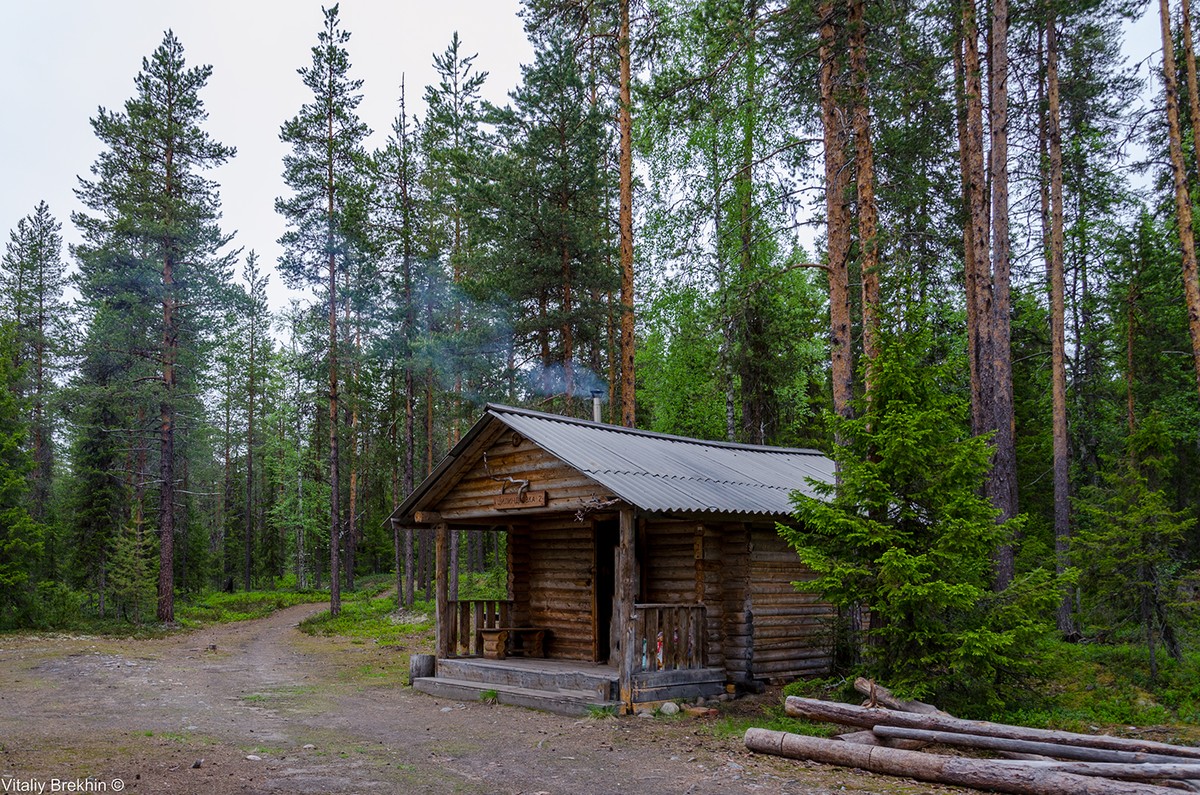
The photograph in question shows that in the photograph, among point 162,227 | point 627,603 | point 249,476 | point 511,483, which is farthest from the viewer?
point 249,476

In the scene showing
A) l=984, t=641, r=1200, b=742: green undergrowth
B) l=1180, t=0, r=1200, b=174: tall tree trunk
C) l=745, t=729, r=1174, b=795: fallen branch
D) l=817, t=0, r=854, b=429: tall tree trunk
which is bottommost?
l=984, t=641, r=1200, b=742: green undergrowth

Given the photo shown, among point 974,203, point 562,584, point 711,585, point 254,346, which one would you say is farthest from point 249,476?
point 974,203

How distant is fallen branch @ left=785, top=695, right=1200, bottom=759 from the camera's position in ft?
23.4

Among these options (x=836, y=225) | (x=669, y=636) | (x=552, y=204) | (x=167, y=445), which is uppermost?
(x=552, y=204)

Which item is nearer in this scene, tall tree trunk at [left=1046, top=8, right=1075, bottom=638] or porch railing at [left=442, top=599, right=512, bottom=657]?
porch railing at [left=442, top=599, right=512, bottom=657]

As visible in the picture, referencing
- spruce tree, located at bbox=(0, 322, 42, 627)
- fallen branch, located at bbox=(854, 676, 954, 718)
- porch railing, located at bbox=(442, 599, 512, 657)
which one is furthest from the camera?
spruce tree, located at bbox=(0, 322, 42, 627)

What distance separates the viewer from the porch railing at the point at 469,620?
1537 centimetres

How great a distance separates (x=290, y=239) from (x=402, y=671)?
17952mm

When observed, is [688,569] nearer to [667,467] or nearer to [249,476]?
[667,467]

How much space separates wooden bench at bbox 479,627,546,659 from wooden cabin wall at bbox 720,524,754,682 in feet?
13.5

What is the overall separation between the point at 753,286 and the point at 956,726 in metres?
7.32

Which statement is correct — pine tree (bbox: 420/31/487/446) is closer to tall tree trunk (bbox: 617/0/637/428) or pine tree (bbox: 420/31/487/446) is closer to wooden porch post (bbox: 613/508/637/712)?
tall tree trunk (bbox: 617/0/637/428)

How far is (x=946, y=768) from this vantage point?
7.32 m

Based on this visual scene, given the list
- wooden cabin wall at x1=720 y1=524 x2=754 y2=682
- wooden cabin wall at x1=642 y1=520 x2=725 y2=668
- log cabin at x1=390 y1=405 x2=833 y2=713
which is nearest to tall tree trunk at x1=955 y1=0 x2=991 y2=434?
log cabin at x1=390 y1=405 x2=833 y2=713
